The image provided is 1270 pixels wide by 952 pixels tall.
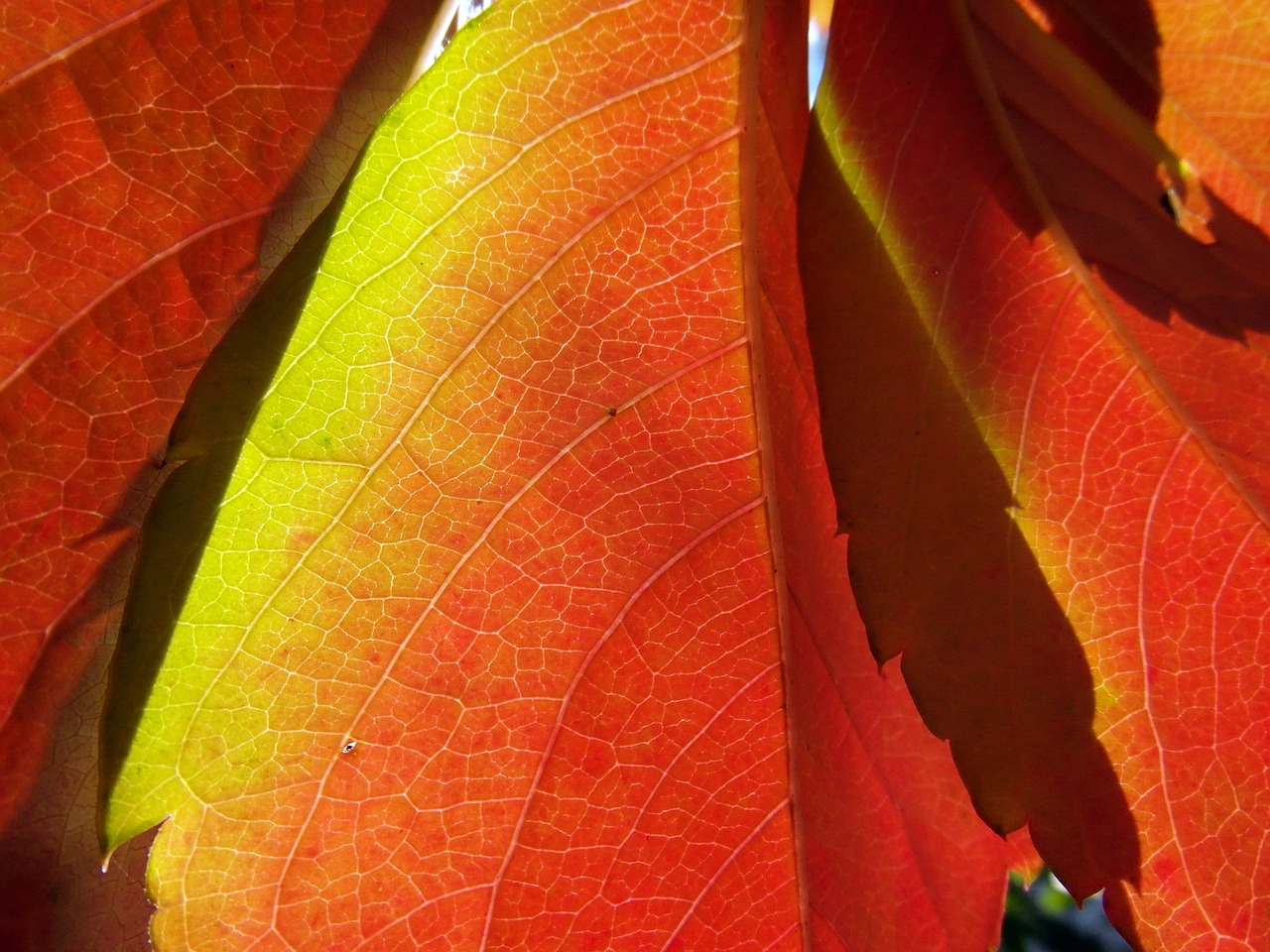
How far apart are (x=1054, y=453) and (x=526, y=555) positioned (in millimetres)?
440

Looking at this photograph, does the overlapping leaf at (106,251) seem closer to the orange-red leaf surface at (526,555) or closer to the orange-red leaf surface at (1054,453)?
the orange-red leaf surface at (526,555)

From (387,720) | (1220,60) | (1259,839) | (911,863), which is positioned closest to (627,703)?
(387,720)

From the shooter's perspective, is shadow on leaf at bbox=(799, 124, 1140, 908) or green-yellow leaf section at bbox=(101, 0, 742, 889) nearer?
green-yellow leaf section at bbox=(101, 0, 742, 889)

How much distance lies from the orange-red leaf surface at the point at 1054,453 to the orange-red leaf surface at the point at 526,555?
0.25 feet

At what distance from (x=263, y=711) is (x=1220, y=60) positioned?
917 mm

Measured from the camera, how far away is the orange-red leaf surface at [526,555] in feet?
2.01

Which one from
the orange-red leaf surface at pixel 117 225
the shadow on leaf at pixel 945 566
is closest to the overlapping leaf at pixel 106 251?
the orange-red leaf surface at pixel 117 225

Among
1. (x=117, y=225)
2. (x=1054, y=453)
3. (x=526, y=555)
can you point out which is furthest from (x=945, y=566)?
(x=117, y=225)

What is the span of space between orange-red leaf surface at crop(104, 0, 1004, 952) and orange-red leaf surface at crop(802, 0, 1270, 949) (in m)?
0.08

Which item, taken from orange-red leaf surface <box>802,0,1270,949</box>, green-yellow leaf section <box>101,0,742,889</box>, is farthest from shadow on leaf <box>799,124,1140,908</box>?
green-yellow leaf section <box>101,0,742,889</box>

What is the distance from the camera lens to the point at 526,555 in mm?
680

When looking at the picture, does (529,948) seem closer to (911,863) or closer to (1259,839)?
(911,863)

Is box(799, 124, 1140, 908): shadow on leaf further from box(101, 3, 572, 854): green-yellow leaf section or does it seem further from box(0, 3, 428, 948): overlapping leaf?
box(0, 3, 428, 948): overlapping leaf

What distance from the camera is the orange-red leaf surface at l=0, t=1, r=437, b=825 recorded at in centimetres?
57
